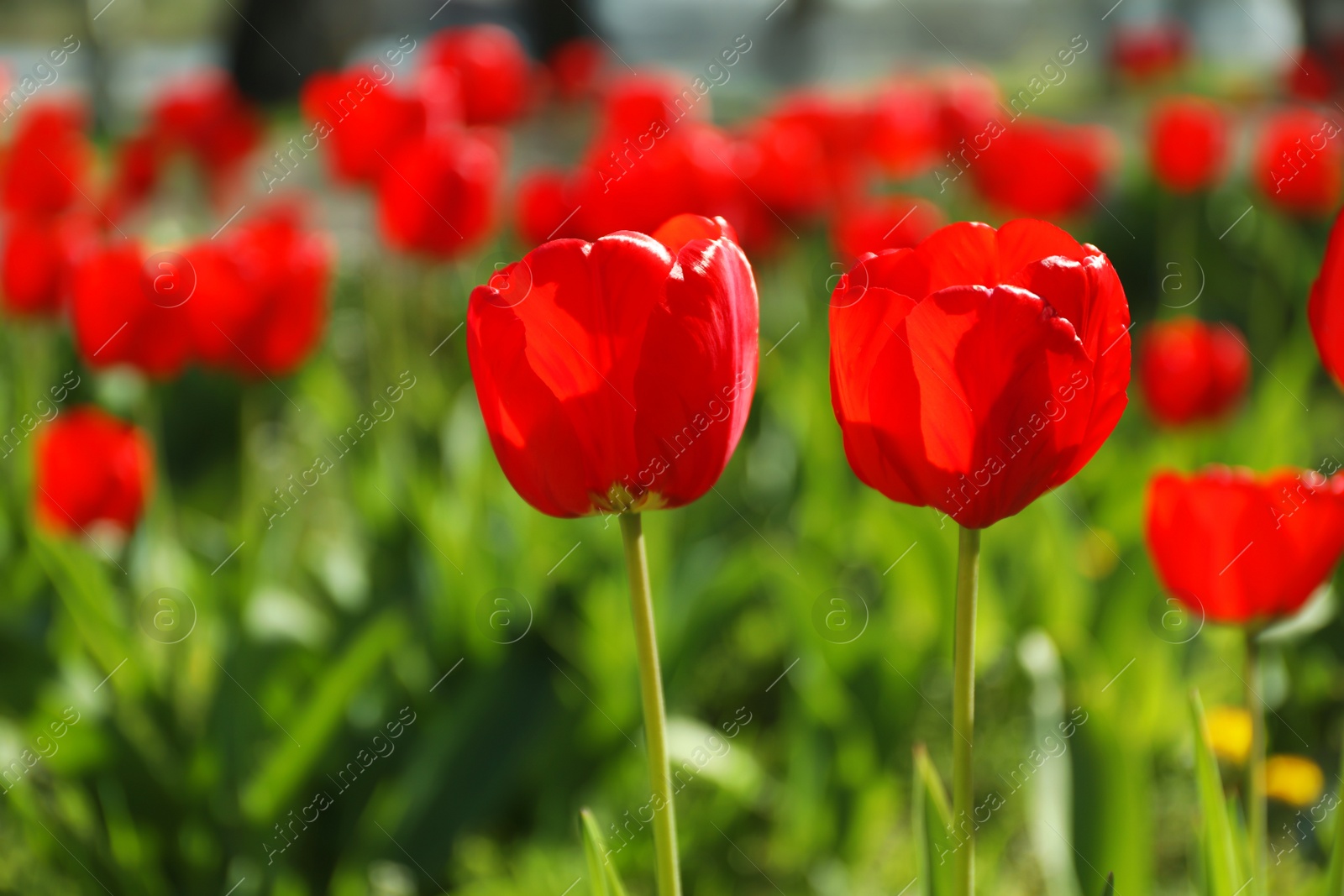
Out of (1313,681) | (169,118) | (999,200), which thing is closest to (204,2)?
(169,118)

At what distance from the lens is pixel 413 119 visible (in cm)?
266

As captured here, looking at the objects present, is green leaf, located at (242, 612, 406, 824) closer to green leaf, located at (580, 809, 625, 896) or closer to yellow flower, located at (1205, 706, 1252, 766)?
green leaf, located at (580, 809, 625, 896)

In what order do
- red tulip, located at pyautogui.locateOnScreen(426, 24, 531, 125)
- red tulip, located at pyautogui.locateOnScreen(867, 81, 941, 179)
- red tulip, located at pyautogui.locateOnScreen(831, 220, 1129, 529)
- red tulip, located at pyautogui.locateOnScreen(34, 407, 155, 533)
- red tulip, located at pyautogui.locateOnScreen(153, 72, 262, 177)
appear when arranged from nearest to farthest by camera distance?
red tulip, located at pyautogui.locateOnScreen(831, 220, 1129, 529) < red tulip, located at pyautogui.locateOnScreen(34, 407, 155, 533) < red tulip, located at pyautogui.locateOnScreen(426, 24, 531, 125) < red tulip, located at pyautogui.locateOnScreen(867, 81, 941, 179) < red tulip, located at pyautogui.locateOnScreen(153, 72, 262, 177)

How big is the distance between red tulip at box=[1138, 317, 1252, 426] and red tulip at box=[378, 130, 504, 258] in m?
1.38

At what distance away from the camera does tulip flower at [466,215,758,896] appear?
713 millimetres

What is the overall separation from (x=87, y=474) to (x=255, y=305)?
15.9 inches

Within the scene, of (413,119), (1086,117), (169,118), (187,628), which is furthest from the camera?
(1086,117)

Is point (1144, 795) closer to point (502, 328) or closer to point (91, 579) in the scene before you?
point (502, 328)

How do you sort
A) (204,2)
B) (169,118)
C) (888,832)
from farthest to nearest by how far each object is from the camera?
(204,2) < (169,118) < (888,832)

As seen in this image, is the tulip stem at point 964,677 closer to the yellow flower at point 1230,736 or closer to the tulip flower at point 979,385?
the tulip flower at point 979,385

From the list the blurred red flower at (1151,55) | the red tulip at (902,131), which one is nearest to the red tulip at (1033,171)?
the red tulip at (902,131)

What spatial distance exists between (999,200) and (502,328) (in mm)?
2888

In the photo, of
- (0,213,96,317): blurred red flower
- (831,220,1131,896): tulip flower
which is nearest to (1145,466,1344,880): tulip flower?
(831,220,1131,896): tulip flower

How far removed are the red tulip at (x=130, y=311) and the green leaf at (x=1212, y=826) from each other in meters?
1.66
